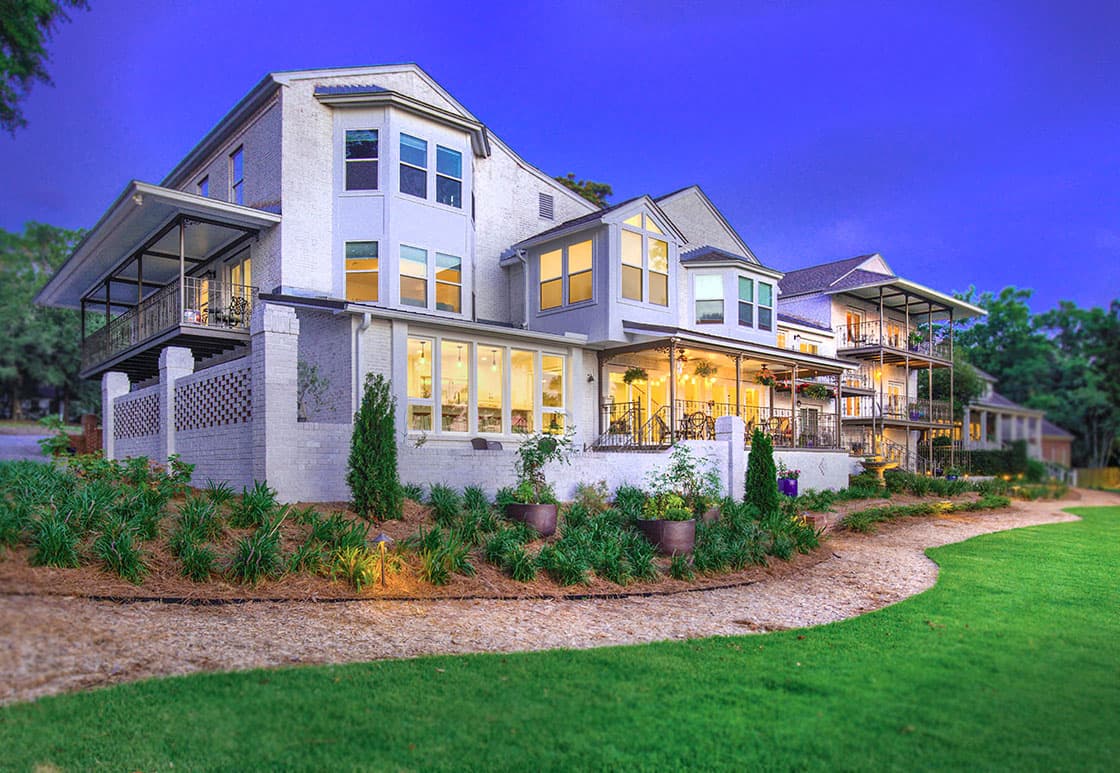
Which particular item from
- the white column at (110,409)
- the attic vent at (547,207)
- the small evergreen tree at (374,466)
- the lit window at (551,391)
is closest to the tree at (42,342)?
the white column at (110,409)

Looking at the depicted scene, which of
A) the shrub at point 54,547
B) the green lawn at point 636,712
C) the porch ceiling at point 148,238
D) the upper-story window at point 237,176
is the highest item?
the upper-story window at point 237,176

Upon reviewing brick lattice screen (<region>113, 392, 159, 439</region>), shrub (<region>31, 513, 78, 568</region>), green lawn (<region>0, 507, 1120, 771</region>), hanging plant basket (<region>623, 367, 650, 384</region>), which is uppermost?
hanging plant basket (<region>623, 367, 650, 384</region>)

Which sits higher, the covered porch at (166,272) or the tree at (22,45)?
the tree at (22,45)

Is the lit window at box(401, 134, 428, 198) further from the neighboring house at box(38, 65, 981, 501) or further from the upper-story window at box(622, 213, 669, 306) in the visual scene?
the upper-story window at box(622, 213, 669, 306)

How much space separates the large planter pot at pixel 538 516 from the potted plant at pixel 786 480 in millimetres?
9080

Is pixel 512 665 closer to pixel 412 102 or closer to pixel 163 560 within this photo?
pixel 163 560

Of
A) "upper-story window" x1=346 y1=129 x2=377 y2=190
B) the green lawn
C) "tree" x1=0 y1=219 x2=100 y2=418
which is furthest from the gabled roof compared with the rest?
"tree" x1=0 y1=219 x2=100 y2=418

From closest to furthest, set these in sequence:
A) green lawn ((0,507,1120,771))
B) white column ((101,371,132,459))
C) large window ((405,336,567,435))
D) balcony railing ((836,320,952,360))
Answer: green lawn ((0,507,1120,771))
large window ((405,336,567,435))
white column ((101,371,132,459))
balcony railing ((836,320,952,360))

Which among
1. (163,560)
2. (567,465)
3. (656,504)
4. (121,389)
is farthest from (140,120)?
(656,504)

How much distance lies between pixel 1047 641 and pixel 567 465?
337 inches

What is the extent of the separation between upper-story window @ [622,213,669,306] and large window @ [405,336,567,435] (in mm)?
2740

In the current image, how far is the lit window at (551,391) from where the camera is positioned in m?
17.6

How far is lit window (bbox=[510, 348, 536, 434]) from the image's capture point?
17.1m

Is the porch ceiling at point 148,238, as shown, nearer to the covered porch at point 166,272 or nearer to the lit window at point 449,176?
the covered porch at point 166,272
